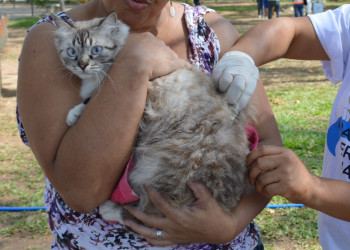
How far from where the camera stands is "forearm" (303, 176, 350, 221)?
5.61 feet

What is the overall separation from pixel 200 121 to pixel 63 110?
2.09ft

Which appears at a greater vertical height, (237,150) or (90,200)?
(237,150)

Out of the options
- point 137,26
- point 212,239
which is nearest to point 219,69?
point 137,26

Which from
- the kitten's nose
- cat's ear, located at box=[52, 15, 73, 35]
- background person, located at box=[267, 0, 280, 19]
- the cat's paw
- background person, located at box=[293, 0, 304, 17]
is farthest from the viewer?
background person, located at box=[267, 0, 280, 19]

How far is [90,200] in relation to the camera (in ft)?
5.68

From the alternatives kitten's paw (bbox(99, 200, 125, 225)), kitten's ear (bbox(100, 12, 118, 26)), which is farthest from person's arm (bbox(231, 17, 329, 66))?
kitten's paw (bbox(99, 200, 125, 225))

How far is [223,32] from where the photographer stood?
223cm

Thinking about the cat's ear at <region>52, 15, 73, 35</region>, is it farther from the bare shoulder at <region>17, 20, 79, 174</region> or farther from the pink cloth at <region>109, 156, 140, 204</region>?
the pink cloth at <region>109, 156, 140, 204</region>

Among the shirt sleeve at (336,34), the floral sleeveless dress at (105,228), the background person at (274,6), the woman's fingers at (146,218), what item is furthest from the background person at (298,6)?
the woman's fingers at (146,218)

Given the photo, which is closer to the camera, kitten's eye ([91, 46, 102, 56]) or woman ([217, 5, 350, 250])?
woman ([217, 5, 350, 250])

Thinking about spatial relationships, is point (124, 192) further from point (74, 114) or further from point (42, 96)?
point (42, 96)

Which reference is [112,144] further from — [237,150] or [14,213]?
[14,213]

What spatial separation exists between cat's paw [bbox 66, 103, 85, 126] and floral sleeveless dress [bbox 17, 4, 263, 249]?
14.5 inches

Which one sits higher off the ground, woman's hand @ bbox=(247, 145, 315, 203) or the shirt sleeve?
the shirt sleeve
